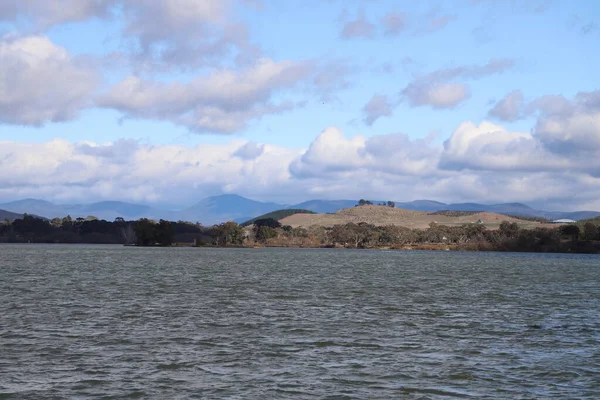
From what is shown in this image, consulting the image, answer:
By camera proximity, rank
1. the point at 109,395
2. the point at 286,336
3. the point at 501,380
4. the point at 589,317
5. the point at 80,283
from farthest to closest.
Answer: the point at 80,283
the point at 589,317
the point at 286,336
the point at 501,380
the point at 109,395

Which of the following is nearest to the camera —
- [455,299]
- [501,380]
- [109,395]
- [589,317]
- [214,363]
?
[109,395]

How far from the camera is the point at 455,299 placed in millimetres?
61469

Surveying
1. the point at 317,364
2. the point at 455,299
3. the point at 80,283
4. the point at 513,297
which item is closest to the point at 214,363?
the point at 317,364

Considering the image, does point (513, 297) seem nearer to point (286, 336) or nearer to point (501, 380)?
point (286, 336)

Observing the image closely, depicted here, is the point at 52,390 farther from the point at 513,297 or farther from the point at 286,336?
the point at 513,297

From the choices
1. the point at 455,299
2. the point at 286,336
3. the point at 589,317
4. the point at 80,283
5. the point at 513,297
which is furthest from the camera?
the point at 80,283

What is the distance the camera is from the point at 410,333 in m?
39.1

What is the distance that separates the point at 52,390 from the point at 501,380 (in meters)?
16.0

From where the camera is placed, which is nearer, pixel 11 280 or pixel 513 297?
pixel 513 297

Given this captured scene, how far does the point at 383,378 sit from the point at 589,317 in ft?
86.6

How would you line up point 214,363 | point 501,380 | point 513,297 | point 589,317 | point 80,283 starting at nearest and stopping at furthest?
1. point 501,380
2. point 214,363
3. point 589,317
4. point 513,297
5. point 80,283

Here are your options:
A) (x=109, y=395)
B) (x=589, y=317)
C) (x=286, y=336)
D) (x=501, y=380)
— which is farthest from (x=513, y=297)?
(x=109, y=395)

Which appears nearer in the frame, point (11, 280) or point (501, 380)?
point (501, 380)

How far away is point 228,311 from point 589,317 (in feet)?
78.0
